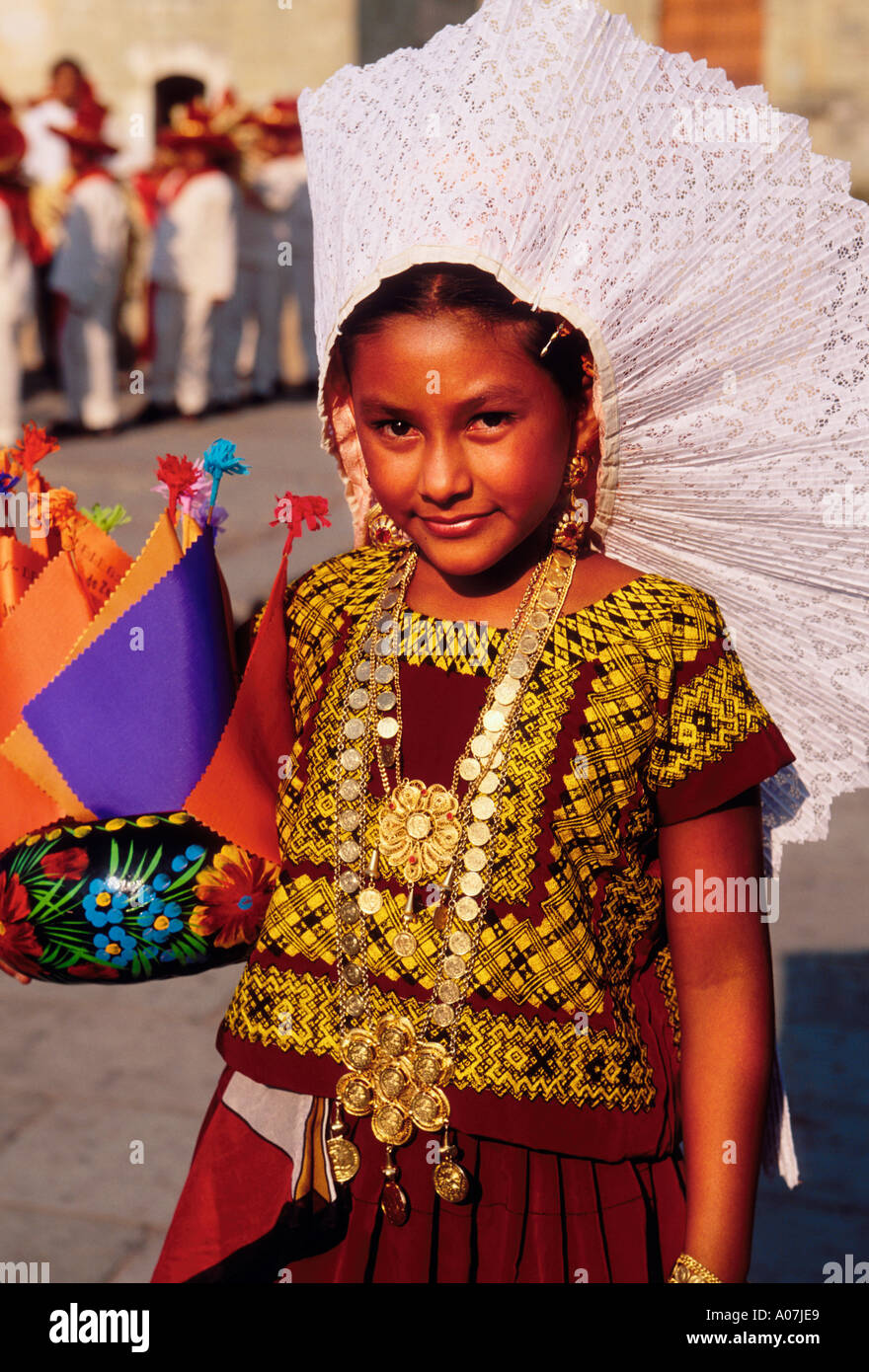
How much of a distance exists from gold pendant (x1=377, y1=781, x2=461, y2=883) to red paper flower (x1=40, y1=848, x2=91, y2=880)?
34 cm

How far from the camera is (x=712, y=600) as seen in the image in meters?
1.65

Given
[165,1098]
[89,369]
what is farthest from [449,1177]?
[89,369]

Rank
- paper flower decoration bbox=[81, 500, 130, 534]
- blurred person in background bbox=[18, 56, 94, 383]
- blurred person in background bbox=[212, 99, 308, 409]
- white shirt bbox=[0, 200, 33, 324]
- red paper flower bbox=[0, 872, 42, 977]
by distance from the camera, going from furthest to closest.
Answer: blurred person in background bbox=[212, 99, 308, 409]
blurred person in background bbox=[18, 56, 94, 383]
white shirt bbox=[0, 200, 33, 324]
paper flower decoration bbox=[81, 500, 130, 534]
red paper flower bbox=[0, 872, 42, 977]

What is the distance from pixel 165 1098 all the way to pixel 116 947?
2.04m

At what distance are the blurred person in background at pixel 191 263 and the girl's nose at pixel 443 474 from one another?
11759 mm

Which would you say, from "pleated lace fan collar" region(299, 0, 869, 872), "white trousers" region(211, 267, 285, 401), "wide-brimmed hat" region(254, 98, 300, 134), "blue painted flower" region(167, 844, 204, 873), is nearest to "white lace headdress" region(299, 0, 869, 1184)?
"pleated lace fan collar" region(299, 0, 869, 872)

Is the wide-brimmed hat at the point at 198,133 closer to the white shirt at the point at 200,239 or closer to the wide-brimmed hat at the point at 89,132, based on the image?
the white shirt at the point at 200,239

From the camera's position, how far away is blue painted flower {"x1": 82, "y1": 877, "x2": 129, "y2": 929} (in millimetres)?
1697

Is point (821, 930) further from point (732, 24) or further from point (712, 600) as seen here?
point (732, 24)

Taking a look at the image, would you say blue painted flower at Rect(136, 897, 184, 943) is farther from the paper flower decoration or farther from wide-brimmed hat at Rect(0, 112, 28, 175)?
wide-brimmed hat at Rect(0, 112, 28, 175)

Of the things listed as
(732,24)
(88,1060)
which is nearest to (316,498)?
(88,1060)

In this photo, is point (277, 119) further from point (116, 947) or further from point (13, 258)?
point (116, 947)

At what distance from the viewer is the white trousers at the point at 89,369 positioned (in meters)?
12.1

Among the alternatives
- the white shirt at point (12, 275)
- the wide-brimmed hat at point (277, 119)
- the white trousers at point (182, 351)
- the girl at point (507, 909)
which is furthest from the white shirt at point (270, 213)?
the girl at point (507, 909)
